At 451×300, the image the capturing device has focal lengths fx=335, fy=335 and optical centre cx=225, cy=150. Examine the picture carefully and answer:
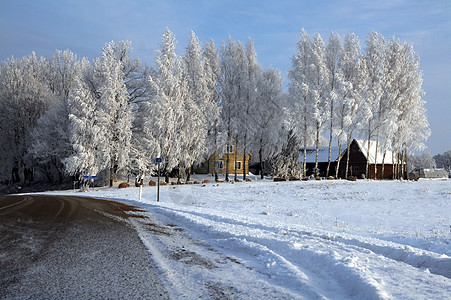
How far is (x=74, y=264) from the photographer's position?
16.3 ft

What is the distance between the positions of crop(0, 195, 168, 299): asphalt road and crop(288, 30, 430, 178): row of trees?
31.4m

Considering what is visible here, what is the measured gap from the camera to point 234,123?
38.1 meters

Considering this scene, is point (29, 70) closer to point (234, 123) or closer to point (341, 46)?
point (234, 123)

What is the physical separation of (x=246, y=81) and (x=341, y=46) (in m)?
11.4

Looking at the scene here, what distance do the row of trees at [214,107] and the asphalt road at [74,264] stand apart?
2613 centimetres

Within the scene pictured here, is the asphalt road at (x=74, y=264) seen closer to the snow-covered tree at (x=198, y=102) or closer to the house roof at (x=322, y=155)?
the snow-covered tree at (x=198, y=102)

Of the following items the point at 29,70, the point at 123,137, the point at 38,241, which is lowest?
the point at 38,241

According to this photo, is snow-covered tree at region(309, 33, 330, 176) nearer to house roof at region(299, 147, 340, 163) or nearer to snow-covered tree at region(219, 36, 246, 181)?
snow-covered tree at region(219, 36, 246, 181)

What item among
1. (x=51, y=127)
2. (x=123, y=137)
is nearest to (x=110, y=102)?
(x=123, y=137)

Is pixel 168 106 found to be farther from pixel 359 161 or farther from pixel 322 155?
pixel 359 161

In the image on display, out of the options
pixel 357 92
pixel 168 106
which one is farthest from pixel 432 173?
pixel 168 106

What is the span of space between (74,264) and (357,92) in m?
37.0

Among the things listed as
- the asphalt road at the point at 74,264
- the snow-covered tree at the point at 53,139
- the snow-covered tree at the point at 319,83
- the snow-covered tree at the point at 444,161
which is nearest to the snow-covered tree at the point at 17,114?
the snow-covered tree at the point at 53,139

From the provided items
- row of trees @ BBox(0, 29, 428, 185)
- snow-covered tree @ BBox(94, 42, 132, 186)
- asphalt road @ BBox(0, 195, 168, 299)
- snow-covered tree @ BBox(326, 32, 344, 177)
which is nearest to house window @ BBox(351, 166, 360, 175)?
row of trees @ BBox(0, 29, 428, 185)
